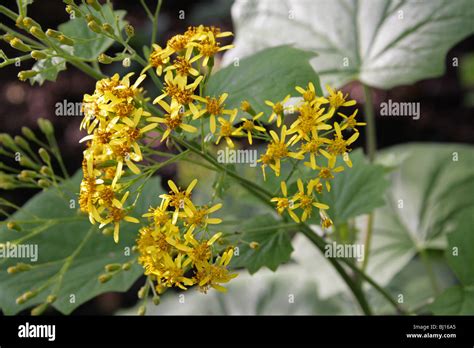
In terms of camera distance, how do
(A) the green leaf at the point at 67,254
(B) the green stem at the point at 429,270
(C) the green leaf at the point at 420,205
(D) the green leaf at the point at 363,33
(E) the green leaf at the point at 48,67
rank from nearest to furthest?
(E) the green leaf at the point at 48,67 → (A) the green leaf at the point at 67,254 → (D) the green leaf at the point at 363,33 → (B) the green stem at the point at 429,270 → (C) the green leaf at the point at 420,205

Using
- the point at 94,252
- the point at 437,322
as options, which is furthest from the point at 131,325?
the point at 437,322

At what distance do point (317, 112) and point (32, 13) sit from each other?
3307mm

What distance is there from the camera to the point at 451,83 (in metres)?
4.79

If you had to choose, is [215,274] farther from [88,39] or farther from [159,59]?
[88,39]

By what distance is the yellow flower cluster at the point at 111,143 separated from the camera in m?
1.46

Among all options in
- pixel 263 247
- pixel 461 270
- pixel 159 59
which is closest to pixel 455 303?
pixel 461 270

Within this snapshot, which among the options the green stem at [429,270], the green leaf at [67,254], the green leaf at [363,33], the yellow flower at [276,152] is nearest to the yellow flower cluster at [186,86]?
the yellow flower at [276,152]

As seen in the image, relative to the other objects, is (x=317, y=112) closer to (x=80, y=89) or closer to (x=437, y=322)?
(x=437, y=322)

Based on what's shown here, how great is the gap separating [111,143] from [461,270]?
1.28m

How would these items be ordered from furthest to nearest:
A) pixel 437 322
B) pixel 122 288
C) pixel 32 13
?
pixel 32 13 < pixel 437 322 < pixel 122 288

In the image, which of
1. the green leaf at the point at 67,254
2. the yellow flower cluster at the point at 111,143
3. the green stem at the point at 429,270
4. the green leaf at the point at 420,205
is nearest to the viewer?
the yellow flower cluster at the point at 111,143

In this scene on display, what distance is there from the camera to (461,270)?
207 centimetres

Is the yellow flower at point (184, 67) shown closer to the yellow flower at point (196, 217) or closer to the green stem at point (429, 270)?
the yellow flower at point (196, 217)

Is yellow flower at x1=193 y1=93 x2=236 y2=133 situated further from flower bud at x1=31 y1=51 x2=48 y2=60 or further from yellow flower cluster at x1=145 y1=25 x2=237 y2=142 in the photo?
flower bud at x1=31 y1=51 x2=48 y2=60
